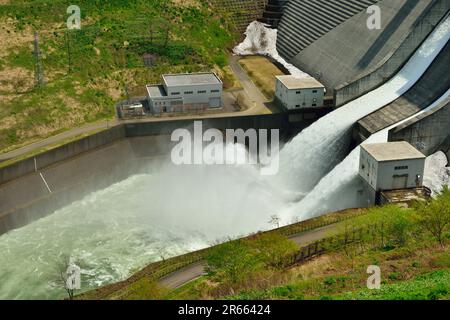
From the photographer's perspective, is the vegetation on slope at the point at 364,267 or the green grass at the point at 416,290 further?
the vegetation on slope at the point at 364,267

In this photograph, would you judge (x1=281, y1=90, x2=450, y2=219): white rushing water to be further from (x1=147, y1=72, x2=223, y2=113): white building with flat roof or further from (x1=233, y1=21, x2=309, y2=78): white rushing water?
(x1=233, y1=21, x2=309, y2=78): white rushing water

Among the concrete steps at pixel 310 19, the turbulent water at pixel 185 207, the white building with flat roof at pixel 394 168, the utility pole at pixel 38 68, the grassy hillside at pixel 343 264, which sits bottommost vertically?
the turbulent water at pixel 185 207

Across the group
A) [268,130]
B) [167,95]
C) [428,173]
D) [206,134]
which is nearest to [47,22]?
[167,95]

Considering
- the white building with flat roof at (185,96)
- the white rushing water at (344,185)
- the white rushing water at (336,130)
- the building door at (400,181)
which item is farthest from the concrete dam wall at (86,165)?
the building door at (400,181)

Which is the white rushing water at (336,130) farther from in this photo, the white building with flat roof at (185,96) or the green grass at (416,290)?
the green grass at (416,290)

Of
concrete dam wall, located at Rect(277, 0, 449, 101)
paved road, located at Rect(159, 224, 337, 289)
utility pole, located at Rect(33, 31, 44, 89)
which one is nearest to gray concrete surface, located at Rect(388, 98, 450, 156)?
concrete dam wall, located at Rect(277, 0, 449, 101)

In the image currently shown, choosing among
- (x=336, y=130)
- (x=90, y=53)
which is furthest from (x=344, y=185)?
(x=90, y=53)

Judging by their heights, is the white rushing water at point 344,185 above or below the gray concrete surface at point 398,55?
below
